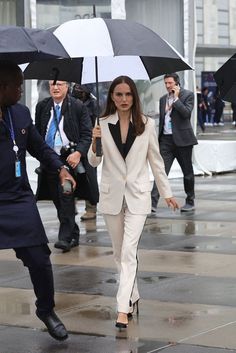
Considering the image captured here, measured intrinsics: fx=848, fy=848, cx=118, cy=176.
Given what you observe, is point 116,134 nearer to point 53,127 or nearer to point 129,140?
point 129,140

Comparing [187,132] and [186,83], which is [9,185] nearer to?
[187,132]

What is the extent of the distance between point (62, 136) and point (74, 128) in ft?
0.53

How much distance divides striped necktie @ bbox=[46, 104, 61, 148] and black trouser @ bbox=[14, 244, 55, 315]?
12.2ft

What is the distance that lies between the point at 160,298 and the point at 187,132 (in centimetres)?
537

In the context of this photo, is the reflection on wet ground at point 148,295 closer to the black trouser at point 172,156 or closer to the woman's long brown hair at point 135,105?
the black trouser at point 172,156

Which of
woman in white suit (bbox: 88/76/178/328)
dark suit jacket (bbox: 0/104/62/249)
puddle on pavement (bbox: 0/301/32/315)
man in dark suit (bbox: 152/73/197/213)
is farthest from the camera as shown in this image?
man in dark suit (bbox: 152/73/197/213)

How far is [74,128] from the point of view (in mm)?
9180

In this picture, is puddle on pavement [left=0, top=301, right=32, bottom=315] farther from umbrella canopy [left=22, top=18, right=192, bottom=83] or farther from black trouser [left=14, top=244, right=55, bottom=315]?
umbrella canopy [left=22, top=18, right=192, bottom=83]

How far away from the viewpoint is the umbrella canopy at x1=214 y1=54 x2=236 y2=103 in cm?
686

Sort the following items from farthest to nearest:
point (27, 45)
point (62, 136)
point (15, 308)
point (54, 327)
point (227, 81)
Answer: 1. point (62, 136)
2. point (227, 81)
3. point (15, 308)
4. point (54, 327)
5. point (27, 45)

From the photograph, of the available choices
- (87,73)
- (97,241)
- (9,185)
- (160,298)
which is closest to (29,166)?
(97,241)

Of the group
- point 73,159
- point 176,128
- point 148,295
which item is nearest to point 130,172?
point 148,295

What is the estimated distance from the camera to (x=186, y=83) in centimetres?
1792

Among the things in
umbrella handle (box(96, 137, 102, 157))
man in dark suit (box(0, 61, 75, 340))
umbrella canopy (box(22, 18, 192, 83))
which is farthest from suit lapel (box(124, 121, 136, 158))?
man in dark suit (box(0, 61, 75, 340))
